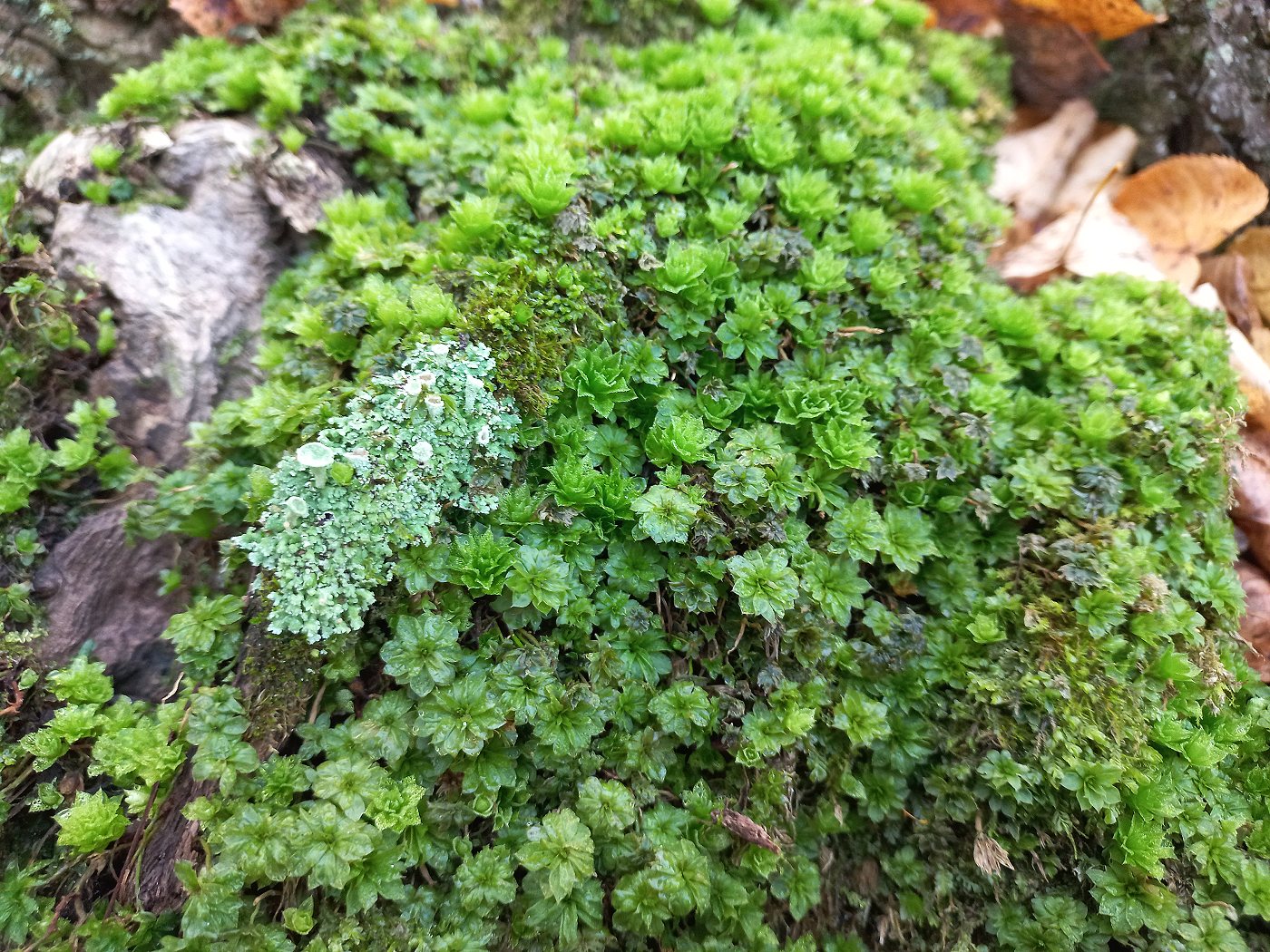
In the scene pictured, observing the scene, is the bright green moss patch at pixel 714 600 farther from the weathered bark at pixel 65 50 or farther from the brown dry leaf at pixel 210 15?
the weathered bark at pixel 65 50

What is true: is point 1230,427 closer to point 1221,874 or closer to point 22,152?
point 1221,874

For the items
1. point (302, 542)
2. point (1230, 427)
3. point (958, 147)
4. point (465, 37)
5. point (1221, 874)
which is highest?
point (958, 147)

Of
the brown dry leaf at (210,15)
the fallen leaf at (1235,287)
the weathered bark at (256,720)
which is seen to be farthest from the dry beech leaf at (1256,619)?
the brown dry leaf at (210,15)

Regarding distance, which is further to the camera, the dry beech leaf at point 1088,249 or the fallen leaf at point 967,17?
the fallen leaf at point 967,17

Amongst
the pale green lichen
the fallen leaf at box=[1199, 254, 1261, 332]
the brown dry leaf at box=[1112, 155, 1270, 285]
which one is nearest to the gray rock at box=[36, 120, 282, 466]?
the pale green lichen

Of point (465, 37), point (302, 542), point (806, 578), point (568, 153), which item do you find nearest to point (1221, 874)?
point (806, 578)

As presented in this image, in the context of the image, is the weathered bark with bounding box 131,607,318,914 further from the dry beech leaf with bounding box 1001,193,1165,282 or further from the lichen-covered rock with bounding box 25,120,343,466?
the dry beech leaf with bounding box 1001,193,1165,282

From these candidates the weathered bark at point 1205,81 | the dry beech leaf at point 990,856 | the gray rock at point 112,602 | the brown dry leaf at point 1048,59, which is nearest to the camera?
the dry beech leaf at point 990,856

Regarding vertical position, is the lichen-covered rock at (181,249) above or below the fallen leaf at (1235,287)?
below

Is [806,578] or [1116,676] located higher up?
[1116,676]
